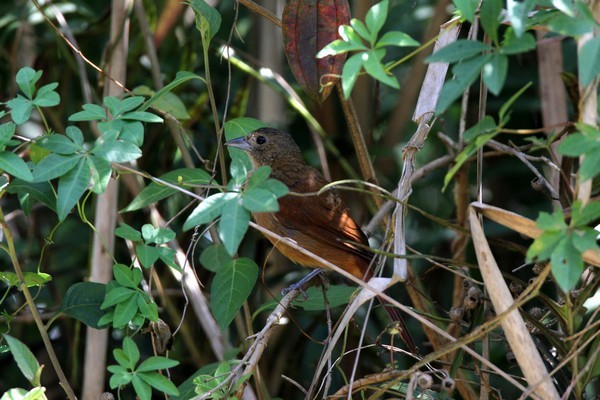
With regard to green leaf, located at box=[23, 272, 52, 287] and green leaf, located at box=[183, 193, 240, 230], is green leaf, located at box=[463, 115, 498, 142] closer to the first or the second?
green leaf, located at box=[183, 193, 240, 230]

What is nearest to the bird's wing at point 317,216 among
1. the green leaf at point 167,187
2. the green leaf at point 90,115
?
the green leaf at point 167,187

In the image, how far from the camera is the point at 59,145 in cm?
218

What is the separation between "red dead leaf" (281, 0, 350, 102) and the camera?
108 inches

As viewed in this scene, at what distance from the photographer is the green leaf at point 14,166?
83.9 inches

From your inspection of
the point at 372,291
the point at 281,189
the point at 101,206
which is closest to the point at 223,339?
the point at 101,206

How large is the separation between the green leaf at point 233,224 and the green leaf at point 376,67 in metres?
0.42

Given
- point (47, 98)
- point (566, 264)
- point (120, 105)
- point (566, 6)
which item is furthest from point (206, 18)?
point (566, 264)

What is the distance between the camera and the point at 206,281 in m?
4.25

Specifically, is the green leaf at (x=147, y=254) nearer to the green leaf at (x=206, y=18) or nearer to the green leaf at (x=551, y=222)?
the green leaf at (x=206, y=18)

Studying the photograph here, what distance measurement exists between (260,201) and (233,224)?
8cm

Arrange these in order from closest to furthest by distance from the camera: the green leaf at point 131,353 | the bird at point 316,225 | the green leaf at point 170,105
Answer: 1. the green leaf at point 131,353
2. the green leaf at point 170,105
3. the bird at point 316,225

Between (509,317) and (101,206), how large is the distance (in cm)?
180

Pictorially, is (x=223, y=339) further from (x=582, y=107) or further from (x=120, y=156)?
(x=582, y=107)

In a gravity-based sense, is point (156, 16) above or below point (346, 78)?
below
